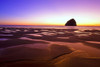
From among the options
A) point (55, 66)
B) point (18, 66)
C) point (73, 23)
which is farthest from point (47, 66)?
point (73, 23)

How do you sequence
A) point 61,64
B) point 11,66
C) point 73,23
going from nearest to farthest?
point 11,66, point 61,64, point 73,23

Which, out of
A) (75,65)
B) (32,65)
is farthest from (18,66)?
(75,65)

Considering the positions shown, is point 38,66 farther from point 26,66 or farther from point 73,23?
point 73,23

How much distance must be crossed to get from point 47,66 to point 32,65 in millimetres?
638

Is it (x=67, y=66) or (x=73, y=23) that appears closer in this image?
(x=67, y=66)

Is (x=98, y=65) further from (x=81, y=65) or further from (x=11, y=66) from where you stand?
(x=11, y=66)

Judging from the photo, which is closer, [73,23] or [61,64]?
[61,64]

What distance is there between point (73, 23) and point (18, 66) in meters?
162

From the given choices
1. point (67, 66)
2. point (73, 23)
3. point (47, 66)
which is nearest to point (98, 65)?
point (67, 66)

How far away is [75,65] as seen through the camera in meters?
3.51

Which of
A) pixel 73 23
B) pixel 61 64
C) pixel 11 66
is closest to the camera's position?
pixel 11 66

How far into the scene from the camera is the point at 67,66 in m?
3.45

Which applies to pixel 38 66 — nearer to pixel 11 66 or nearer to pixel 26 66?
pixel 26 66

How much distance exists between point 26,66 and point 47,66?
0.86 m
